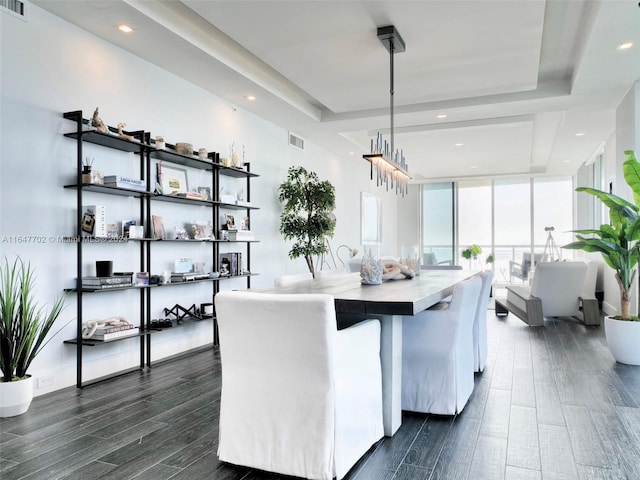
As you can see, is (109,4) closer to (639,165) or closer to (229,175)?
(229,175)

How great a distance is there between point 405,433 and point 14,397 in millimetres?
2263

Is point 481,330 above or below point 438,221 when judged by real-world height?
below

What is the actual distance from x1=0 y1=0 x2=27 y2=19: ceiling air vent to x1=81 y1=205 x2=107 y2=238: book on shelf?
4.37 feet

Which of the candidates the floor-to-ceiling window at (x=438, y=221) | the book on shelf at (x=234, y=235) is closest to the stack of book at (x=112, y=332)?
the book on shelf at (x=234, y=235)

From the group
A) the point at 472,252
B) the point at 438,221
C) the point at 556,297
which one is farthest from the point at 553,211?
the point at 556,297

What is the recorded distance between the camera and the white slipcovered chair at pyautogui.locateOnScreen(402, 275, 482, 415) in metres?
2.69

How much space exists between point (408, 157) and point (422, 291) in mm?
6842

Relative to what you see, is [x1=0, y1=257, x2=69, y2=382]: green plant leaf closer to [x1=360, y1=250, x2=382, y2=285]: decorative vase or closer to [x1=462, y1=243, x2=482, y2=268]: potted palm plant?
[x1=360, y1=250, x2=382, y2=285]: decorative vase

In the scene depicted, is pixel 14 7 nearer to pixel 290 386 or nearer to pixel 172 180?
pixel 172 180

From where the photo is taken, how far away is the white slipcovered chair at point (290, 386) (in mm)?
1889

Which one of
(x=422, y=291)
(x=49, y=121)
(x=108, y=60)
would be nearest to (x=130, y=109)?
(x=108, y=60)

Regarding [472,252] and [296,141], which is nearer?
[296,141]

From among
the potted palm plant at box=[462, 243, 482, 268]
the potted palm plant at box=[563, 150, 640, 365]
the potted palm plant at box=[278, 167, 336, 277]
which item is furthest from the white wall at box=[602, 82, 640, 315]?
the potted palm plant at box=[462, 243, 482, 268]

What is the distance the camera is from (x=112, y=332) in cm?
344
